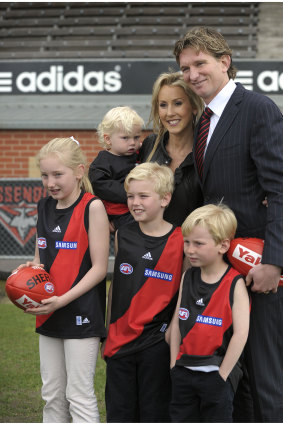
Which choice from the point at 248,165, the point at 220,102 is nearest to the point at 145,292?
the point at 248,165

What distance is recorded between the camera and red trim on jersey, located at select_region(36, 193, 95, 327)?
3402 mm

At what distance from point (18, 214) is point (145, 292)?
6385 mm

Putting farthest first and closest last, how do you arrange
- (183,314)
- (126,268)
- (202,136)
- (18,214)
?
(18,214)
(126,268)
(202,136)
(183,314)

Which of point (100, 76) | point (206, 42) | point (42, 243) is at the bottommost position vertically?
point (42, 243)

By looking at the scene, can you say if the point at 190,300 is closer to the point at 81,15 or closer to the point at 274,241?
the point at 274,241

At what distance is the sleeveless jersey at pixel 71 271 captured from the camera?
338 cm

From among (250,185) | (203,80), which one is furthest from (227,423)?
(203,80)

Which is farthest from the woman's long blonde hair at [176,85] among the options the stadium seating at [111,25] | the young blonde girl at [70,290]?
the stadium seating at [111,25]

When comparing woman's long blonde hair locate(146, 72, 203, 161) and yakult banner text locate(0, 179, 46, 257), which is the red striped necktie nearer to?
woman's long blonde hair locate(146, 72, 203, 161)

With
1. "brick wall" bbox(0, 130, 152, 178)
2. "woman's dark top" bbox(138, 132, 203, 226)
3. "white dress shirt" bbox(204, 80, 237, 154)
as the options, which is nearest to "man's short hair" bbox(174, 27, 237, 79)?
"white dress shirt" bbox(204, 80, 237, 154)

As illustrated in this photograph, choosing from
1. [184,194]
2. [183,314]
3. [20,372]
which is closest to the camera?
[183,314]

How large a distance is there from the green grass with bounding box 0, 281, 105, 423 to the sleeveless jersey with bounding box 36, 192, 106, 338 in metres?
1.24

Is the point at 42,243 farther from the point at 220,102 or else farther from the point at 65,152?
the point at 220,102

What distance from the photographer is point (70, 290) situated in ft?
11.0
